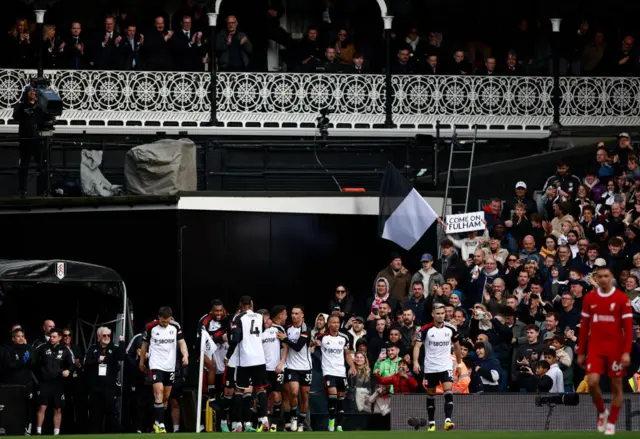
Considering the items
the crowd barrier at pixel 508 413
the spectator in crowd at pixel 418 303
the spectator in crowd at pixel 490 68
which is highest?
the spectator in crowd at pixel 490 68

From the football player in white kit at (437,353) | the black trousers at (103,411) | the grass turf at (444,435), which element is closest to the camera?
the grass turf at (444,435)

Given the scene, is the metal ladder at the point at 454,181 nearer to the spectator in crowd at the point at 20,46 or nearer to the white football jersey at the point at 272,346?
the white football jersey at the point at 272,346

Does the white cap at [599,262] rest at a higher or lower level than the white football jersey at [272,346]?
higher

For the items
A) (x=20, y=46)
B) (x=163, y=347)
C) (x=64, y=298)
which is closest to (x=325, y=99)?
(x=20, y=46)

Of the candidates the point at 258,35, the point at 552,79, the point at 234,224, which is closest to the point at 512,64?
the point at 552,79

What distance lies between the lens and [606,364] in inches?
933

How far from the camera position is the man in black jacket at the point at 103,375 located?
102 ft

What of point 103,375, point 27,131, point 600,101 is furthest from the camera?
point 600,101

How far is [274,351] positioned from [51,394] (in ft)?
12.2

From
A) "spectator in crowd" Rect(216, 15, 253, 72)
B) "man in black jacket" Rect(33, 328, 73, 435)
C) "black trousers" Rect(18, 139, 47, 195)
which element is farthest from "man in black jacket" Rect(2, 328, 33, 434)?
"spectator in crowd" Rect(216, 15, 253, 72)

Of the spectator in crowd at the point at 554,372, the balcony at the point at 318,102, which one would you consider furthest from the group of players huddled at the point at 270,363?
the balcony at the point at 318,102

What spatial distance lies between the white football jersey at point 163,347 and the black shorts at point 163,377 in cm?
5

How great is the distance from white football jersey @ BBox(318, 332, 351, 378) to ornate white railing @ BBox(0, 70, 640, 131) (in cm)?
963

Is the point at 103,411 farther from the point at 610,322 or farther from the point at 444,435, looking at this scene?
the point at 610,322
